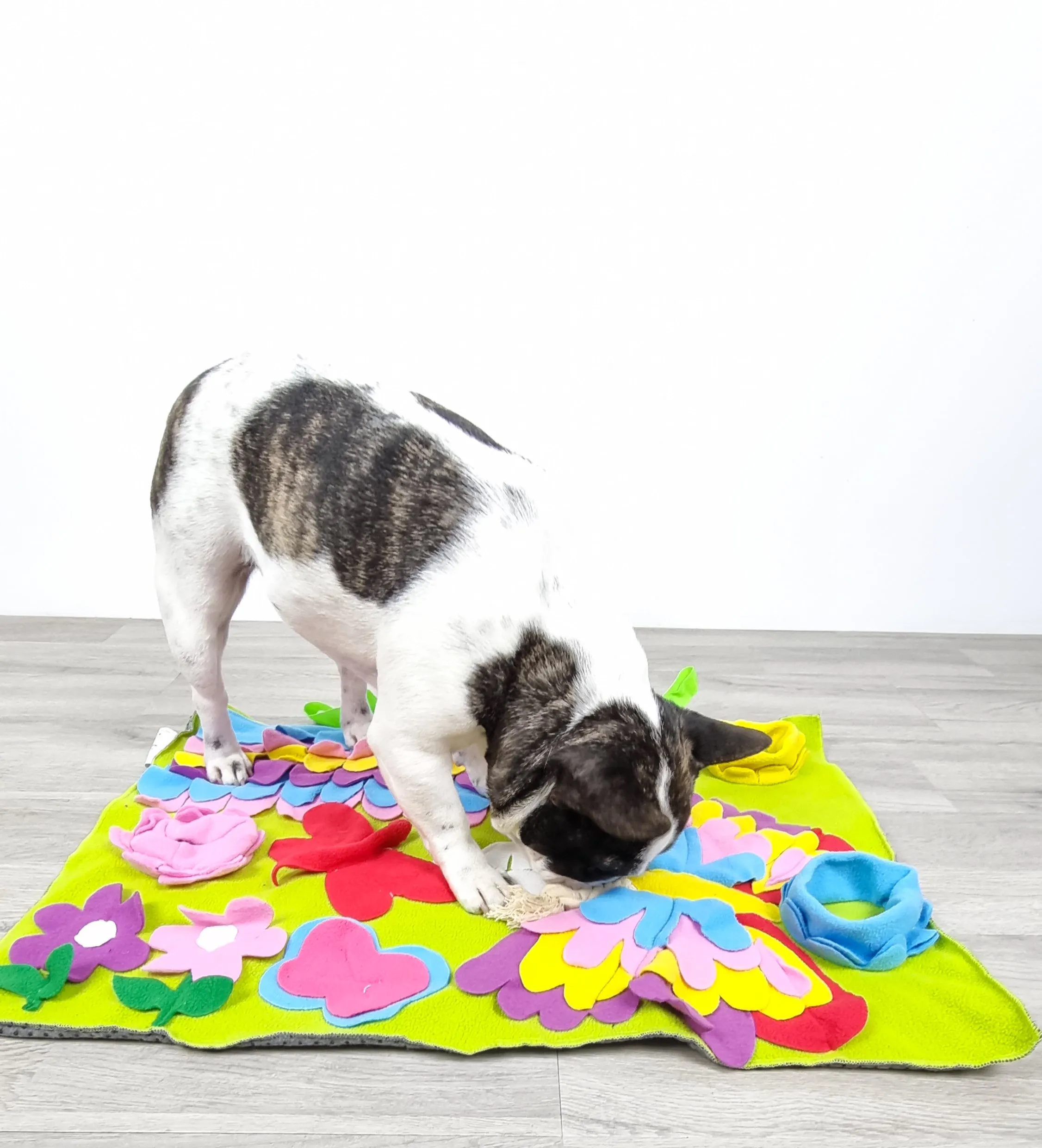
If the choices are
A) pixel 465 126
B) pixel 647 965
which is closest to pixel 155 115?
pixel 465 126

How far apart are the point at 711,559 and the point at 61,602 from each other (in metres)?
2.82

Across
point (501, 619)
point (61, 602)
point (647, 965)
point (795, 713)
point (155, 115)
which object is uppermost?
point (155, 115)

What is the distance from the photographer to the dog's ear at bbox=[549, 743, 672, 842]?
1.64 meters

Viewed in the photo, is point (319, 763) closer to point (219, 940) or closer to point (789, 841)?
point (219, 940)

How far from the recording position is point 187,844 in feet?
7.37

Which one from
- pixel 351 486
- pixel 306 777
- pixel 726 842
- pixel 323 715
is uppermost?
pixel 351 486

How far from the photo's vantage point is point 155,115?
144 inches

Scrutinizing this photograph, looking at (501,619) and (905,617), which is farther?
(905,617)

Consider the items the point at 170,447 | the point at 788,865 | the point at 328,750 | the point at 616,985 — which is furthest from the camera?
the point at 328,750

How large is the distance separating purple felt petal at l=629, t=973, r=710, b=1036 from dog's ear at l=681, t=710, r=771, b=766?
→ 0.43m

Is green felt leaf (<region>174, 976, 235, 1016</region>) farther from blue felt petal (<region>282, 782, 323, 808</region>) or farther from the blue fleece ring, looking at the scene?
the blue fleece ring

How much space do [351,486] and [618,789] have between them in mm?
893

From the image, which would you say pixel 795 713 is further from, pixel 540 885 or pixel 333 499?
pixel 333 499

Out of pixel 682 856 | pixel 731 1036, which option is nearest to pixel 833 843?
pixel 682 856
